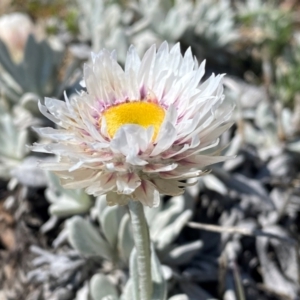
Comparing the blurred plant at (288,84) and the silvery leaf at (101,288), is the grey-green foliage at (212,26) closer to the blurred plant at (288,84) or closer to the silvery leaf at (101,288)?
the blurred plant at (288,84)

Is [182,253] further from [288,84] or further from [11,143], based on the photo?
[288,84]

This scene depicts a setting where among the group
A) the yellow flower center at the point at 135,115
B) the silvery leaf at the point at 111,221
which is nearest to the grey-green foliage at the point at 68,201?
the silvery leaf at the point at 111,221

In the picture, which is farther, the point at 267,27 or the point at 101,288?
the point at 267,27

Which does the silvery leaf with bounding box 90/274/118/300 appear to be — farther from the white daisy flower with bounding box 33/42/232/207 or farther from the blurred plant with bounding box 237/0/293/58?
the blurred plant with bounding box 237/0/293/58

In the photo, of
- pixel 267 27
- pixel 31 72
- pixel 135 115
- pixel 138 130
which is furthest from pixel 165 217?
pixel 267 27

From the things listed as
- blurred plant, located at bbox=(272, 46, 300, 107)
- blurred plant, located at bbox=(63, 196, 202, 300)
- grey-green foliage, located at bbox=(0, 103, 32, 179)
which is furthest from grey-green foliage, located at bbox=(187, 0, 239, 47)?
blurred plant, located at bbox=(63, 196, 202, 300)

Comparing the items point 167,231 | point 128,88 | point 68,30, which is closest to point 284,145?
point 167,231
